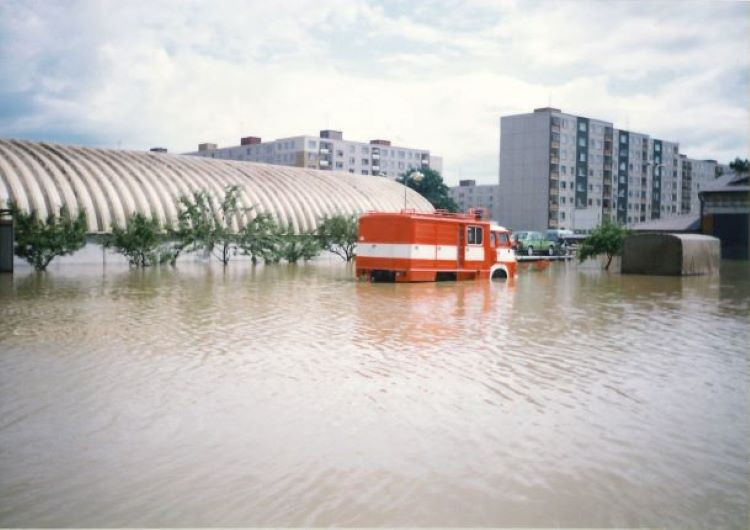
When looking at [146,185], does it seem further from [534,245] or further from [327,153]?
[327,153]

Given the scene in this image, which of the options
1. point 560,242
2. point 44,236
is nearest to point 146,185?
point 44,236

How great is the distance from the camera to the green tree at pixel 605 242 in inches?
1566

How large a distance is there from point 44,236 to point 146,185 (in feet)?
32.0

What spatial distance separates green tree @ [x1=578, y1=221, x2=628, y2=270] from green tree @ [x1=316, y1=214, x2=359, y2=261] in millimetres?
14999

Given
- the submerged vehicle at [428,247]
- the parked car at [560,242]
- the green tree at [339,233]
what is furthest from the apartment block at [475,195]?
the submerged vehicle at [428,247]

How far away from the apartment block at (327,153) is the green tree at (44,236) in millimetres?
87409

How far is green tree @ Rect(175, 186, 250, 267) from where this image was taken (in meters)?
40.8

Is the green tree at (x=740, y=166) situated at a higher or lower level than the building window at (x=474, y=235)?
higher

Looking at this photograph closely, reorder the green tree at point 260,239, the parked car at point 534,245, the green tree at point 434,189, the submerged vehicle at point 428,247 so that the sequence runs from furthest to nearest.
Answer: the green tree at point 434,189 → the parked car at point 534,245 → the green tree at point 260,239 → the submerged vehicle at point 428,247

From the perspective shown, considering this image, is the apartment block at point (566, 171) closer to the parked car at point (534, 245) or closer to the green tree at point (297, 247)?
the parked car at point (534, 245)

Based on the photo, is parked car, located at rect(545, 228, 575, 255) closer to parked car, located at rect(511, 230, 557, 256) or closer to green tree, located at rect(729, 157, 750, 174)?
parked car, located at rect(511, 230, 557, 256)

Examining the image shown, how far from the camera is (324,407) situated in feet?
26.5

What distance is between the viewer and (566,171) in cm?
10412

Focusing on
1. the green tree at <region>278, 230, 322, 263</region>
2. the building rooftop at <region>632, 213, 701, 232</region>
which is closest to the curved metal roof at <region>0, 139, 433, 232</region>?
the green tree at <region>278, 230, 322, 263</region>
